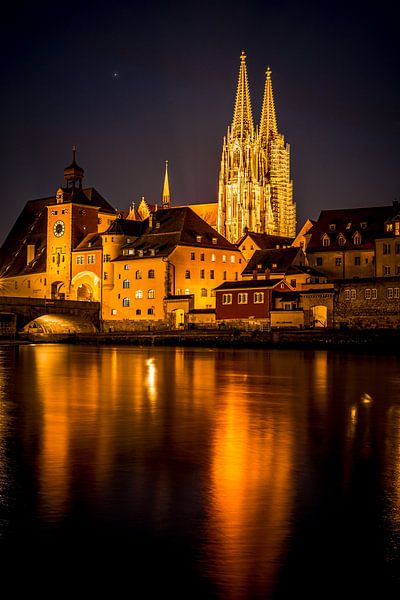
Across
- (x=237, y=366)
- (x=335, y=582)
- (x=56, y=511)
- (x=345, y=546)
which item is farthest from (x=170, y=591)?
(x=237, y=366)


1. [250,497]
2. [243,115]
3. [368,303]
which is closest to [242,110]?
[243,115]

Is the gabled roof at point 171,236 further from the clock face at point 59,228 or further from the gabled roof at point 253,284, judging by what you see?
the clock face at point 59,228

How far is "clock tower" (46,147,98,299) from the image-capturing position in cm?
11394

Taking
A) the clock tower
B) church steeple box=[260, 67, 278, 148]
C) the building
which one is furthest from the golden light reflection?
church steeple box=[260, 67, 278, 148]

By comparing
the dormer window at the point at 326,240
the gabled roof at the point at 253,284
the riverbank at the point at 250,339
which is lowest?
the riverbank at the point at 250,339

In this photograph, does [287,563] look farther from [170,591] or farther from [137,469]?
[137,469]

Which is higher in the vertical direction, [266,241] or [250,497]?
[266,241]

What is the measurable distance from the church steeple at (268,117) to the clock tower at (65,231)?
212 feet

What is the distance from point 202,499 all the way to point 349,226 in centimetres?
8833

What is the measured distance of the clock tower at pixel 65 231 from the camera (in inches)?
4486

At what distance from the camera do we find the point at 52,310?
9812cm

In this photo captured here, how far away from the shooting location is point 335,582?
31.1ft

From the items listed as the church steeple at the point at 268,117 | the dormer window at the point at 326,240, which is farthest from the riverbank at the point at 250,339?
the church steeple at the point at 268,117

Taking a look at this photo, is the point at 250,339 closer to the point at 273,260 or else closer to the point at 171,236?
the point at 273,260
